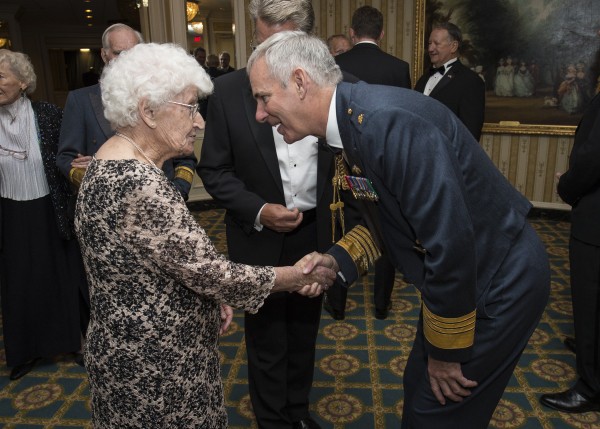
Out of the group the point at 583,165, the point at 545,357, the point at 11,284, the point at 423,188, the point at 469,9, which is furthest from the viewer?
the point at 469,9

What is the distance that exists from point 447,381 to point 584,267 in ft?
4.97

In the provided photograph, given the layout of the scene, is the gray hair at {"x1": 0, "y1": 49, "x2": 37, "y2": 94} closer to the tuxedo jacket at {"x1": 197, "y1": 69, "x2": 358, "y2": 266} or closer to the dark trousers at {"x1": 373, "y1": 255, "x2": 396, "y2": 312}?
the tuxedo jacket at {"x1": 197, "y1": 69, "x2": 358, "y2": 266}

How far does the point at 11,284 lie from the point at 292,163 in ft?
6.53

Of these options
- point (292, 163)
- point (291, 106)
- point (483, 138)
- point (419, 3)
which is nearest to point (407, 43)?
point (419, 3)

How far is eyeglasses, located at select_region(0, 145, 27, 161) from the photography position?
2.79m

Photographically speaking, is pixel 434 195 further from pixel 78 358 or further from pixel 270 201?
pixel 78 358

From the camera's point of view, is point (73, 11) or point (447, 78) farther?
point (73, 11)

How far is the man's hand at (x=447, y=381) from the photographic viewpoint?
1491 mm

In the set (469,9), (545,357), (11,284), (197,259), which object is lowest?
(545,357)

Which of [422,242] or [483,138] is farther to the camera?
[483,138]

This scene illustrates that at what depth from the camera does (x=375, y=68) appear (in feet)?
12.2

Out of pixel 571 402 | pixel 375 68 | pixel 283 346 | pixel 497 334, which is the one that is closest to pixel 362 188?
pixel 497 334

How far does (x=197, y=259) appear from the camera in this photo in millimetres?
1333

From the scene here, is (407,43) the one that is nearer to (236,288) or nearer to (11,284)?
(11,284)
